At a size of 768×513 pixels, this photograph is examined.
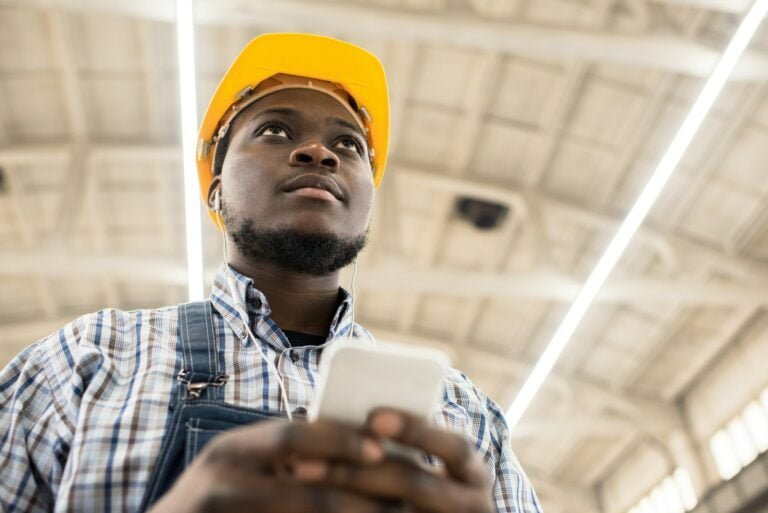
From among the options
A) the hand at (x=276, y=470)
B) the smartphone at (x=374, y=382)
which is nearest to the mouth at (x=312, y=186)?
the smartphone at (x=374, y=382)

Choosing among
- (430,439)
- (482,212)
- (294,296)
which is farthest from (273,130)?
(482,212)

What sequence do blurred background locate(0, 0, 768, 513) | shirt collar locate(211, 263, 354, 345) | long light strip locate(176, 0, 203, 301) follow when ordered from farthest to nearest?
blurred background locate(0, 0, 768, 513), long light strip locate(176, 0, 203, 301), shirt collar locate(211, 263, 354, 345)

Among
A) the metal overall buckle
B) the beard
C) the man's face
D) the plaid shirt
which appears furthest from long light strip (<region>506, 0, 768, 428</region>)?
the metal overall buckle

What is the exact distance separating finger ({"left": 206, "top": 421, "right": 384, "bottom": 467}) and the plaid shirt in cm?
52

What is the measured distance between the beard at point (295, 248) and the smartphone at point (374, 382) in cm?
94

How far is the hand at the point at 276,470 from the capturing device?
743 mm

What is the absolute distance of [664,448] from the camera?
46.4ft

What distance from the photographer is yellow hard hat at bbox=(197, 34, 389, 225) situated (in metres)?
2.42

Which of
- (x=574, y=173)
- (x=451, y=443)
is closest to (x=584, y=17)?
(x=574, y=173)

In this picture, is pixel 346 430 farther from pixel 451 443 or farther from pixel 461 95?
pixel 461 95

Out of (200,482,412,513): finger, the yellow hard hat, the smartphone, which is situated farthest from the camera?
the yellow hard hat

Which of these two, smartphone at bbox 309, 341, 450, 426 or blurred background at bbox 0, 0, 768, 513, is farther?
blurred background at bbox 0, 0, 768, 513

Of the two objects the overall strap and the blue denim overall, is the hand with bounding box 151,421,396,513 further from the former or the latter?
the overall strap

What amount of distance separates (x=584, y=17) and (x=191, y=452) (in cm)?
824
